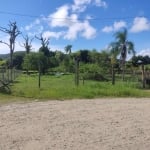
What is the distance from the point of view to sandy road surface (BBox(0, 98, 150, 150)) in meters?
7.81

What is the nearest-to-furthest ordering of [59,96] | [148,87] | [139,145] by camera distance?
[139,145], [59,96], [148,87]

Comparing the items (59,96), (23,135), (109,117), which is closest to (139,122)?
(109,117)

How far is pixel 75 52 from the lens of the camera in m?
95.9

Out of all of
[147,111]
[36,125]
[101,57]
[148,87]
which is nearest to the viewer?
[36,125]

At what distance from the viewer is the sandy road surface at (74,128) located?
781cm

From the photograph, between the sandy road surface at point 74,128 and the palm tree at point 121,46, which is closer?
the sandy road surface at point 74,128

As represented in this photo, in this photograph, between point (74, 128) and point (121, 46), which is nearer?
point (74, 128)

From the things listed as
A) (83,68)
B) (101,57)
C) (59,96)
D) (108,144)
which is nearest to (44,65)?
(101,57)

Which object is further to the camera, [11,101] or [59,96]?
[59,96]

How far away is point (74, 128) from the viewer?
945 cm

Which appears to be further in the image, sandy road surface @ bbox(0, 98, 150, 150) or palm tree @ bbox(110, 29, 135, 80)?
palm tree @ bbox(110, 29, 135, 80)

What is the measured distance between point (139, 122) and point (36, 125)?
2.59 meters

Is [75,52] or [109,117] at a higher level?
[75,52]

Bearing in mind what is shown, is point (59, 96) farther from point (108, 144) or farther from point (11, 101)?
point (108, 144)
